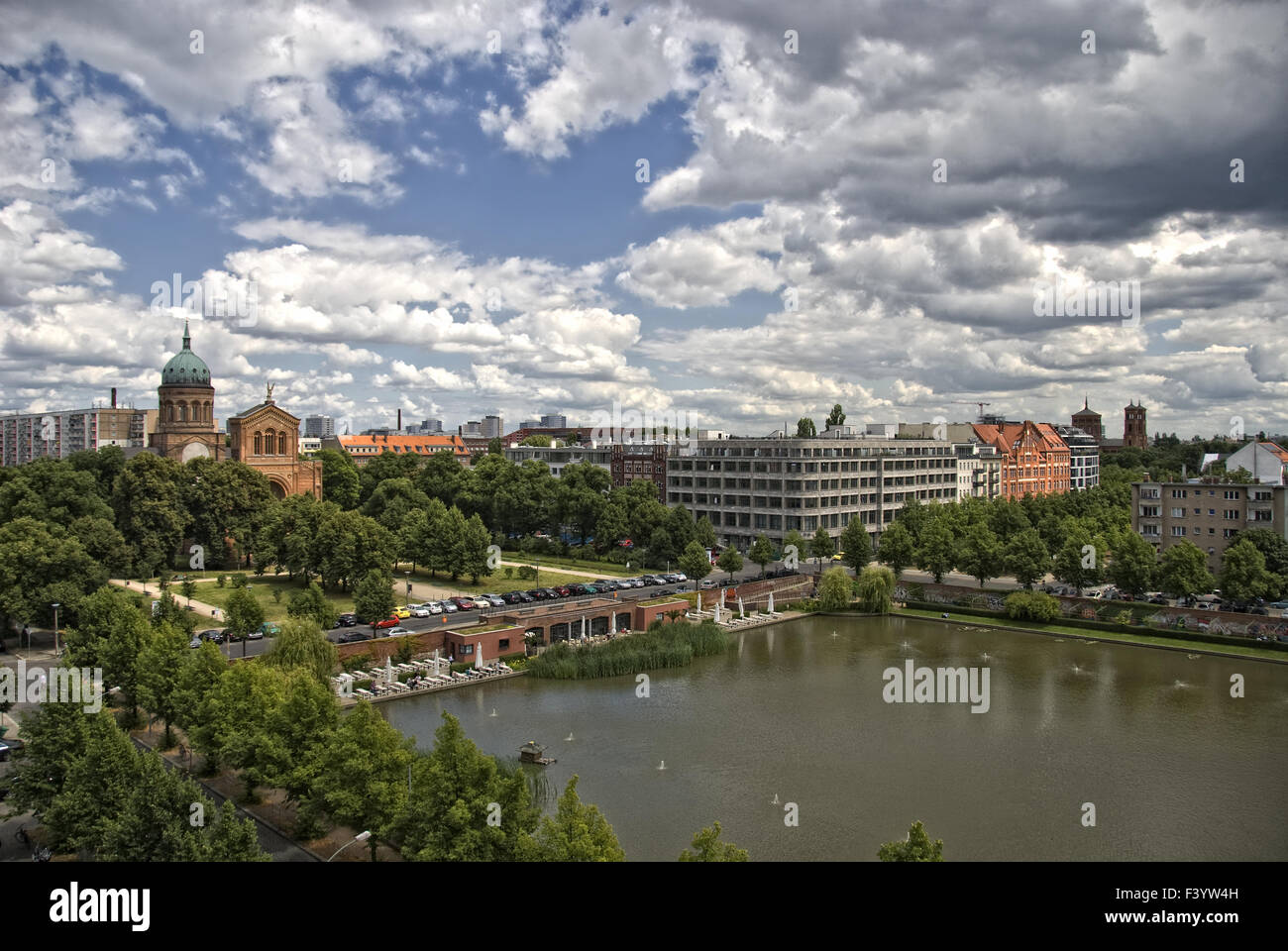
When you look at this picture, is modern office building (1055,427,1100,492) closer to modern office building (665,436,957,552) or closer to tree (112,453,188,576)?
modern office building (665,436,957,552)

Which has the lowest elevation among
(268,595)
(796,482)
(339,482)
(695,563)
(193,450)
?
(268,595)

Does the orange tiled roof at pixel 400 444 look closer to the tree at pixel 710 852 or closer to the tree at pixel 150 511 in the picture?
the tree at pixel 150 511

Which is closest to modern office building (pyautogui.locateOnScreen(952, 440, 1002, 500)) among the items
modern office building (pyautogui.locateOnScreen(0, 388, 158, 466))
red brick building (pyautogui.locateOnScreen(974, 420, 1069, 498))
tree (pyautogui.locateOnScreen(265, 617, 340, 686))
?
red brick building (pyautogui.locateOnScreen(974, 420, 1069, 498))

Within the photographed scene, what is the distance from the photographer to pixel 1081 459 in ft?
328

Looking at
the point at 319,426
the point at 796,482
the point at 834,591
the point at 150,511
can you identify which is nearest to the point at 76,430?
the point at 319,426

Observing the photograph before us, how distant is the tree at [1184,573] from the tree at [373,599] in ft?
117

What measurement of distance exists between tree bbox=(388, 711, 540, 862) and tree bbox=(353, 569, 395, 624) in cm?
2016

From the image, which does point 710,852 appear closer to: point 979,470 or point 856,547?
point 856,547

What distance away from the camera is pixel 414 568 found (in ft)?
180

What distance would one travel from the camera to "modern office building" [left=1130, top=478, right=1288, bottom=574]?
45.7 m

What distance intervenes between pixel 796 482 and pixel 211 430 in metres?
40.1
